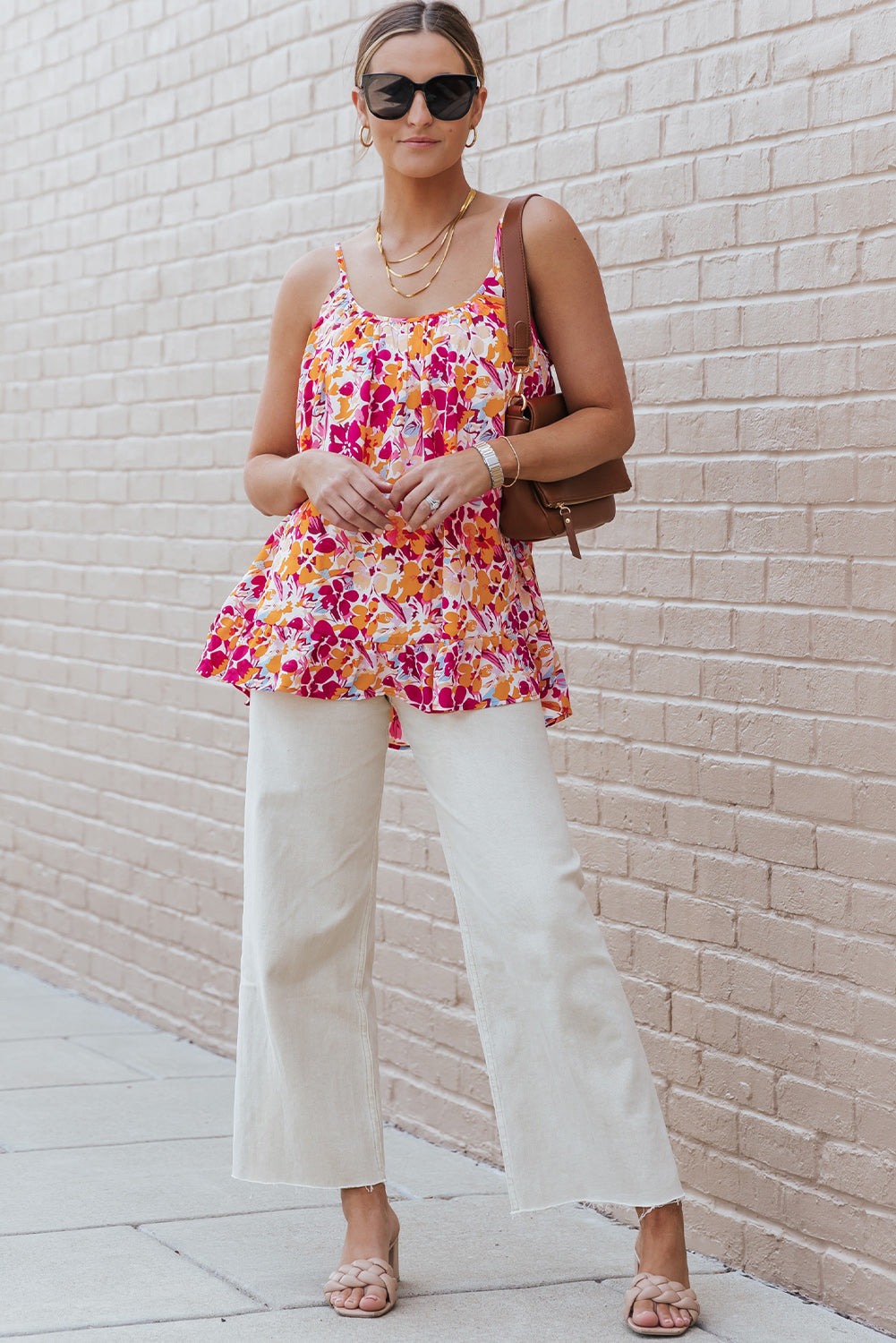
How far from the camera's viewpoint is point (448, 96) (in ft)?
9.48

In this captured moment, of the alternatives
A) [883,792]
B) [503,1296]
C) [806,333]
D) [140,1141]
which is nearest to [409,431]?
[806,333]

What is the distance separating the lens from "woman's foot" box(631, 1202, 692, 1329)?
2.93 metres

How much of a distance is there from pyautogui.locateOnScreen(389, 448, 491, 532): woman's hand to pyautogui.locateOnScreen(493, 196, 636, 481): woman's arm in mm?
142

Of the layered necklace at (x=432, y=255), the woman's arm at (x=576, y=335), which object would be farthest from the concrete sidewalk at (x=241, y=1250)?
the layered necklace at (x=432, y=255)

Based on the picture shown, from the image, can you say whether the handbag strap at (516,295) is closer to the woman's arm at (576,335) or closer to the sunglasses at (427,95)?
the woman's arm at (576,335)

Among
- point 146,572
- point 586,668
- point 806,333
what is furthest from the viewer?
point 146,572

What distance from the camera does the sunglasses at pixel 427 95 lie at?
2879 mm

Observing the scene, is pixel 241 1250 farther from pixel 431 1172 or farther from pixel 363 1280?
pixel 431 1172

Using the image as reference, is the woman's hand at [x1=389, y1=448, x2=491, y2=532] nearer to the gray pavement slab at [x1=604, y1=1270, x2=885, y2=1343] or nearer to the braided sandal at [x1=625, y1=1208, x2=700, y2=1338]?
the braided sandal at [x1=625, y1=1208, x2=700, y2=1338]

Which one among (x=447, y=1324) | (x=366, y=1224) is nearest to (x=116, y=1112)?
(x=366, y=1224)

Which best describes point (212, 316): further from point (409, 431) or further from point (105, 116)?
Answer: point (409, 431)

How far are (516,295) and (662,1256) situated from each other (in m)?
1.60

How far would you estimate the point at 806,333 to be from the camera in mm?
3117

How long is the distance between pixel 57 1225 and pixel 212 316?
2583 millimetres
